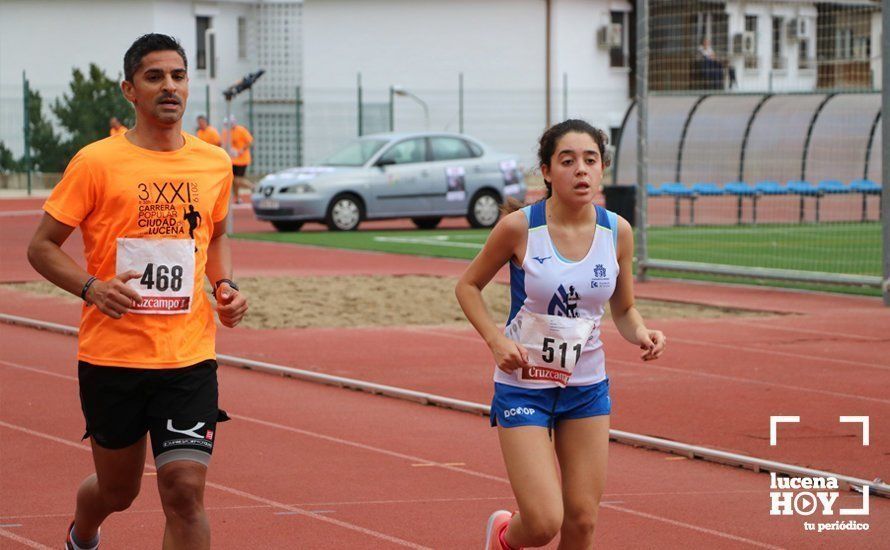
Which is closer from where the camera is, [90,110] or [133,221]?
[133,221]

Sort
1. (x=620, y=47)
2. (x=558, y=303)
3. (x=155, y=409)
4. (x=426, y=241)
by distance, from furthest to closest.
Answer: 1. (x=620, y=47)
2. (x=426, y=241)
3. (x=558, y=303)
4. (x=155, y=409)

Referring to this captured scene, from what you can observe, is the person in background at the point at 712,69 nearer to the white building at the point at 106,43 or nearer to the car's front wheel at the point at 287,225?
the car's front wheel at the point at 287,225

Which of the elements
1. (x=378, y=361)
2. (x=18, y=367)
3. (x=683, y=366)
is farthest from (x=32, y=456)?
(x=683, y=366)

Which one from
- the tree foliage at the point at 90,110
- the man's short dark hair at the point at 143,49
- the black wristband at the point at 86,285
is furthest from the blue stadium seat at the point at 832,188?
the black wristband at the point at 86,285

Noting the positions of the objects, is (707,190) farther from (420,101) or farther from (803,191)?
(420,101)

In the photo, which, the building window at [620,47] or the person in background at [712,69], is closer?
the person in background at [712,69]

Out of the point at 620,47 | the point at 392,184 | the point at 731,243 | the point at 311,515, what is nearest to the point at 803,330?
the point at 311,515

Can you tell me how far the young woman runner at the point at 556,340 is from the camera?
→ 5.39 meters

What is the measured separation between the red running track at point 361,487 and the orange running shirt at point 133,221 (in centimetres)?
152

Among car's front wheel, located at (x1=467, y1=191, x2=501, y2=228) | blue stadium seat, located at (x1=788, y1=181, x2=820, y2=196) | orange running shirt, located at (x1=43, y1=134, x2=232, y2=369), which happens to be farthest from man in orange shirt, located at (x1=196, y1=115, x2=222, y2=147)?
orange running shirt, located at (x1=43, y1=134, x2=232, y2=369)

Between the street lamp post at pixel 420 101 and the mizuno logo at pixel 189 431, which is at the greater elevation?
the street lamp post at pixel 420 101

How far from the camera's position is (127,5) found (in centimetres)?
4862

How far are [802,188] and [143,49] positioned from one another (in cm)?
2299

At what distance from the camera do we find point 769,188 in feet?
91.6
